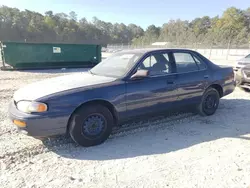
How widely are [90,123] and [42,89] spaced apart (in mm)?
924

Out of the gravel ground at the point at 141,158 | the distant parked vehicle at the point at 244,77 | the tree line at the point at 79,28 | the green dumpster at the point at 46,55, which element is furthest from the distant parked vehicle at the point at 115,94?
the tree line at the point at 79,28

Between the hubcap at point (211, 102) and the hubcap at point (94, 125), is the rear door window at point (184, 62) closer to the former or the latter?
the hubcap at point (211, 102)

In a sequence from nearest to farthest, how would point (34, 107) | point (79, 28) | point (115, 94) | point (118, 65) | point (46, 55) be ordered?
point (34, 107)
point (115, 94)
point (118, 65)
point (46, 55)
point (79, 28)

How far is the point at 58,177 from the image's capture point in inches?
110

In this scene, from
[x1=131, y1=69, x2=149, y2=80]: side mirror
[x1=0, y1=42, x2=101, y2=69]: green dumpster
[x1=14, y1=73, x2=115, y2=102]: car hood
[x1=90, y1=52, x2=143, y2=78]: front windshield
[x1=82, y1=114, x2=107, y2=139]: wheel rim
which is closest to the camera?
[x1=14, y1=73, x2=115, y2=102]: car hood

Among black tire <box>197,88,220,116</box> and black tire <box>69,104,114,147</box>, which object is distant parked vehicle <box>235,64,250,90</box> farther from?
black tire <box>69,104,114,147</box>

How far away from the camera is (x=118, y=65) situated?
426cm

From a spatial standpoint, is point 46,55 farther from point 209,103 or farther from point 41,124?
point 41,124

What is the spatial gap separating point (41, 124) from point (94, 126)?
81cm

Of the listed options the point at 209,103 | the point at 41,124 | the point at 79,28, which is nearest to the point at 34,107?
the point at 41,124

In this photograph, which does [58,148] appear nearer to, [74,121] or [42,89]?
[74,121]

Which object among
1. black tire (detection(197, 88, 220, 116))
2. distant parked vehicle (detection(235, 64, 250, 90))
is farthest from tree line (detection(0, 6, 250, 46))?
black tire (detection(197, 88, 220, 116))

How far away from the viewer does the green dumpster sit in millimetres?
13336

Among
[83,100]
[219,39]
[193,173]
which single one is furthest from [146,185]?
[219,39]
